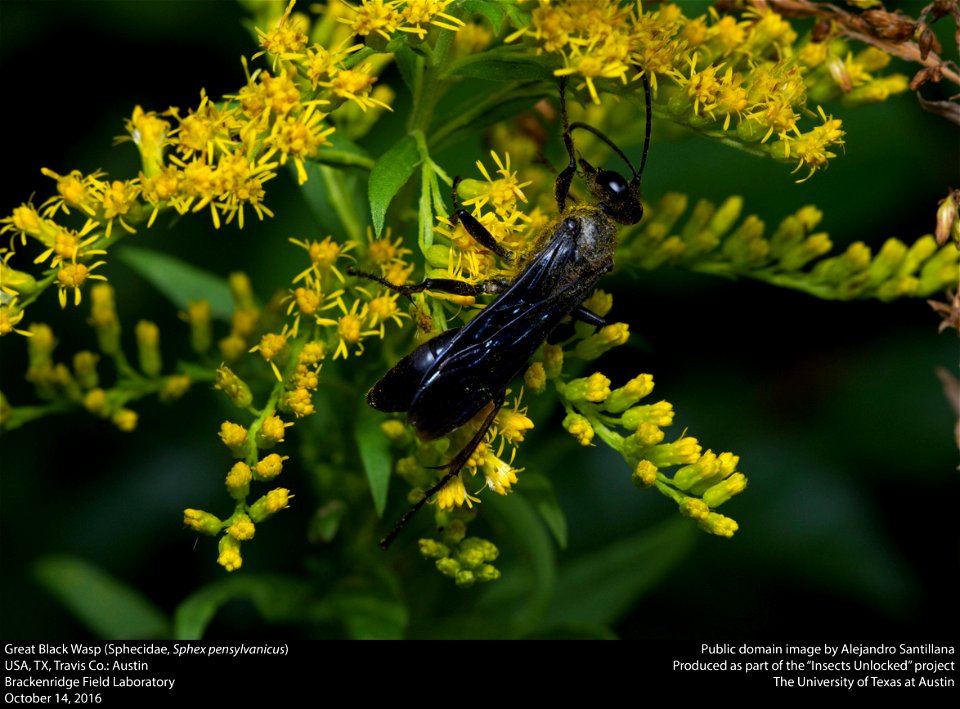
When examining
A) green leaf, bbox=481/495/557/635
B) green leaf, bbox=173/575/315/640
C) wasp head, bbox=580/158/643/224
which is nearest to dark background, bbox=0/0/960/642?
green leaf, bbox=481/495/557/635

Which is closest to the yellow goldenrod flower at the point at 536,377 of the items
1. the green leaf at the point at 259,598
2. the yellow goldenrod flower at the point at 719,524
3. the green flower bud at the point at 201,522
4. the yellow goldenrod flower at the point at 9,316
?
the yellow goldenrod flower at the point at 719,524

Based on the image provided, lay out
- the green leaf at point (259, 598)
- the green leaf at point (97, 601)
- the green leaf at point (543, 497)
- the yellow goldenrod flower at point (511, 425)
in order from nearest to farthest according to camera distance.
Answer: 1. the yellow goldenrod flower at point (511, 425)
2. the green leaf at point (543, 497)
3. the green leaf at point (259, 598)
4. the green leaf at point (97, 601)

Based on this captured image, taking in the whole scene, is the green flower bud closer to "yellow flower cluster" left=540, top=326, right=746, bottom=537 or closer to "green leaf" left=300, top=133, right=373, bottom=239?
"yellow flower cluster" left=540, top=326, right=746, bottom=537

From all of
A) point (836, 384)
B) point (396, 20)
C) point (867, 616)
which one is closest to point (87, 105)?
point (396, 20)

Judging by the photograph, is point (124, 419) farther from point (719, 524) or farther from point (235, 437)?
point (719, 524)

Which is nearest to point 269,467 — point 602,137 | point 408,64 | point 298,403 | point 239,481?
point 239,481

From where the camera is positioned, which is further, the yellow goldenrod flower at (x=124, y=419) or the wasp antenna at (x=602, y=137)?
the yellow goldenrod flower at (x=124, y=419)

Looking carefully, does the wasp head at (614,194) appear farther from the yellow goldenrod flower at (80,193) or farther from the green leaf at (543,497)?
the yellow goldenrod flower at (80,193)

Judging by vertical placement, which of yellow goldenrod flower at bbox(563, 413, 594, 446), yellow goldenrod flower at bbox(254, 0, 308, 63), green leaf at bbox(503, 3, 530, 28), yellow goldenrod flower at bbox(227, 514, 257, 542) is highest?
green leaf at bbox(503, 3, 530, 28)
